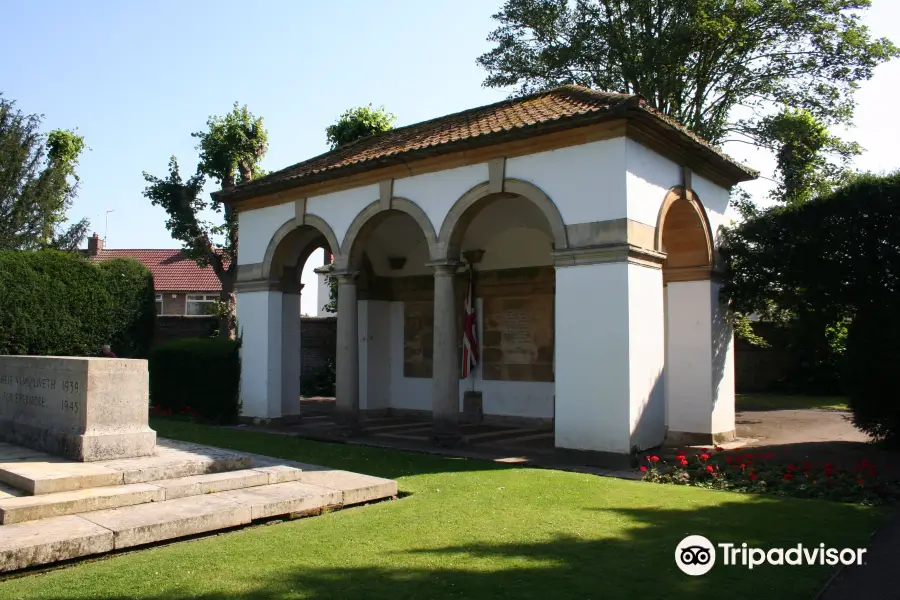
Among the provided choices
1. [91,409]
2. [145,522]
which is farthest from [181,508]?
[91,409]

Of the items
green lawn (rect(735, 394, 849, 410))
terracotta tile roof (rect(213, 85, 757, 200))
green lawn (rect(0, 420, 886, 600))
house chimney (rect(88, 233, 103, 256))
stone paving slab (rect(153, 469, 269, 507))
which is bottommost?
green lawn (rect(735, 394, 849, 410))

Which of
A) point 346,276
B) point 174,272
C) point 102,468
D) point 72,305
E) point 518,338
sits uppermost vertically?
point 174,272

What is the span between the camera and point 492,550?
18.0 ft

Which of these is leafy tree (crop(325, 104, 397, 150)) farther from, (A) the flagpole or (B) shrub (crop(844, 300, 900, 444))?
(B) shrub (crop(844, 300, 900, 444))

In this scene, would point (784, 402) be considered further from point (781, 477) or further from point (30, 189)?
point (30, 189)

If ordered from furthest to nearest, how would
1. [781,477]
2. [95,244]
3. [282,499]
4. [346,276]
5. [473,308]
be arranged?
[95,244]
[473,308]
[346,276]
[781,477]
[282,499]

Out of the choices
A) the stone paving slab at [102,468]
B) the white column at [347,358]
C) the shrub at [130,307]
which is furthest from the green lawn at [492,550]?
the shrub at [130,307]

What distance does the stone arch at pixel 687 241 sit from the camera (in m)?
11.9

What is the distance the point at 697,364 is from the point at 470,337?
16.3 ft

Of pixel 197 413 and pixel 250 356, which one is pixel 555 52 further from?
pixel 197 413

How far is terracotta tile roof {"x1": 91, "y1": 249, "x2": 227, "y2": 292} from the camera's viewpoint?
38.4m

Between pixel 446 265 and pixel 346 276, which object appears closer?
pixel 446 265

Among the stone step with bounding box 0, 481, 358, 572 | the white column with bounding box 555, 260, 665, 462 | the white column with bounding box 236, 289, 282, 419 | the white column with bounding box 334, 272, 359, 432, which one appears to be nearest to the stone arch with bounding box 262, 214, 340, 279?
the white column with bounding box 236, 289, 282, 419

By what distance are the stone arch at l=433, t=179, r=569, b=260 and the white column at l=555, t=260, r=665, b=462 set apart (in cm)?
67
